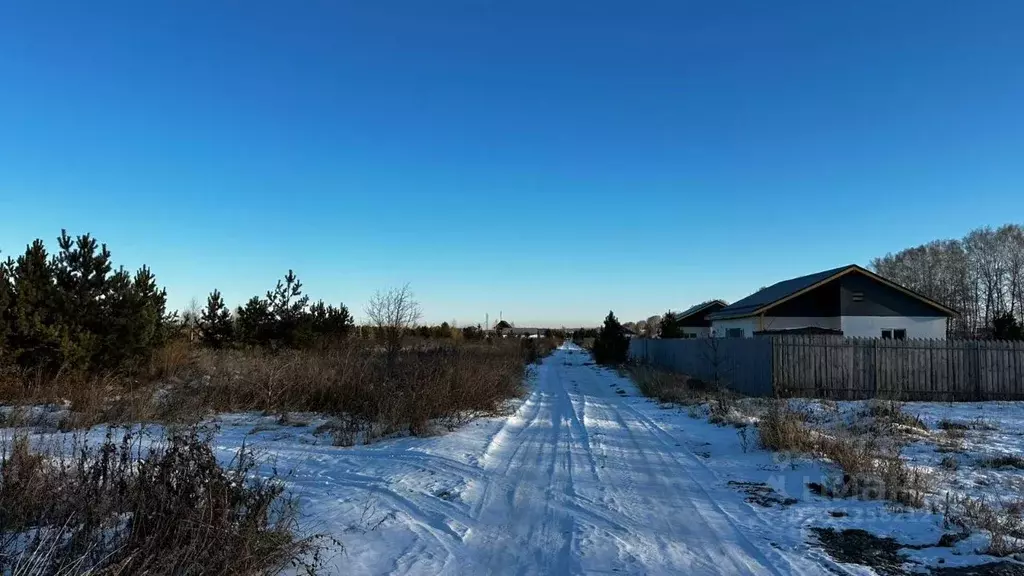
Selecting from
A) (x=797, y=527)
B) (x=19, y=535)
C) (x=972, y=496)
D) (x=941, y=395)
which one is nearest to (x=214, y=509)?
(x=19, y=535)

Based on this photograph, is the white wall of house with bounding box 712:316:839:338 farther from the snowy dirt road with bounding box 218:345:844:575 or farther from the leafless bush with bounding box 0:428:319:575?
the leafless bush with bounding box 0:428:319:575

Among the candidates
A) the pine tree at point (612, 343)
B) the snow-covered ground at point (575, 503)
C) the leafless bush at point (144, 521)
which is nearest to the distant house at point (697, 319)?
the pine tree at point (612, 343)

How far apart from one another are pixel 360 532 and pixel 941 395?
2061 cm

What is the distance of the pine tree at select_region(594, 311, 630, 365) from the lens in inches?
1590

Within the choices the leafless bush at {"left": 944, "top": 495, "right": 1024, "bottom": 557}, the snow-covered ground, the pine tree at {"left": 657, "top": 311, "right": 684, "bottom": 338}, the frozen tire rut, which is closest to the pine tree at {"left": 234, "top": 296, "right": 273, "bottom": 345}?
the snow-covered ground

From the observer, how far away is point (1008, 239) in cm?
6319

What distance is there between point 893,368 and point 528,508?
17.7 metres

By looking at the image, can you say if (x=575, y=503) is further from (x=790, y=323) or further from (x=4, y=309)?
(x=790, y=323)

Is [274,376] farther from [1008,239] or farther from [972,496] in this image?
[1008,239]

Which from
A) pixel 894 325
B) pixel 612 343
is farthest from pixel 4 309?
pixel 612 343

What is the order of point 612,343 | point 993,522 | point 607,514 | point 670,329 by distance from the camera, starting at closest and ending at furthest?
point 993,522, point 607,514, point 612,343, point 670,329

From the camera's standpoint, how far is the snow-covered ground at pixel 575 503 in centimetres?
491

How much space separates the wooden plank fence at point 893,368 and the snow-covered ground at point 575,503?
7493 mm

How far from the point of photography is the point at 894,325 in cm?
2742
